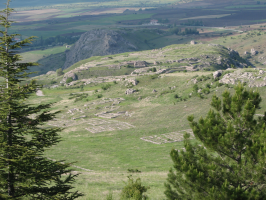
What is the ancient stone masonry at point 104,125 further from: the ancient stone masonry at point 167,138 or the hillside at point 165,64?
the hillside at point 165,64

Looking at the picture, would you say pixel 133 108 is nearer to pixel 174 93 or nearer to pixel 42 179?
pixel 174 93

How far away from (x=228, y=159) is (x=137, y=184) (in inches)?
291

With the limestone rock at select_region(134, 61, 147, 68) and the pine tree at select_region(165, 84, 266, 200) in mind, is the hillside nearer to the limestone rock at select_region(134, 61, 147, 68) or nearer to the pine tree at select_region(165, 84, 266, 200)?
the limestone rock at select_region(134, 61, 147, 68)

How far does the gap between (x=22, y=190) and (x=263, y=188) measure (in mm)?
14904

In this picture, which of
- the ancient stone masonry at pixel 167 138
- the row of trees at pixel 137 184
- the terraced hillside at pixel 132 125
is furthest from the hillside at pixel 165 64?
the row of trees at pixel 137 184

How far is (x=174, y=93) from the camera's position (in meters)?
88.5

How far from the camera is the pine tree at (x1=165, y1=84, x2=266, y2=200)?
1909 centimetres

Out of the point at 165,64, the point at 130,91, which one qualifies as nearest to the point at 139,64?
the point at 165,64

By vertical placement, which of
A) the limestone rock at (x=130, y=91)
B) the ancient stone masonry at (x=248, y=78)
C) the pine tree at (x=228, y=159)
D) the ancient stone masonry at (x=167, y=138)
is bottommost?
the ancient stone masonry at (x=167, y=138)

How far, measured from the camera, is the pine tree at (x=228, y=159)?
62.6 feet

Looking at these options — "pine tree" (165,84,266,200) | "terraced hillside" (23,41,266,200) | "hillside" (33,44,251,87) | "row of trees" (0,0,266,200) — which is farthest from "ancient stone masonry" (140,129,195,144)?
"hillside" (33,44,251,87)

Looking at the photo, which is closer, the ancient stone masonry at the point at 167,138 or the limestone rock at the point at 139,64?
the ancient stone masonry at the point at 167,138

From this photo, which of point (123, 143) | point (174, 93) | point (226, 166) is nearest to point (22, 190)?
point (226, 166)

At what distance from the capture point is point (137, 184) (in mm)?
24078
